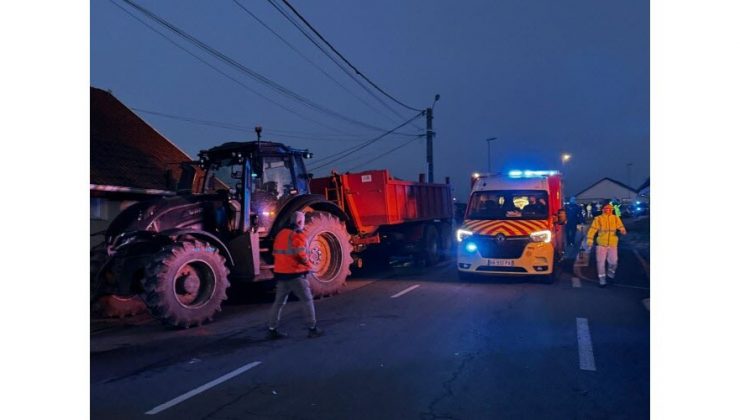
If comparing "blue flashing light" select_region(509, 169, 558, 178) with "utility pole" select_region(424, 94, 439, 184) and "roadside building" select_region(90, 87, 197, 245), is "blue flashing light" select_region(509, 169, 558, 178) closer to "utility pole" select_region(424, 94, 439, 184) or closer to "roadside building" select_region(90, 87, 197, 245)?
"roadside building" select_region(90, 87, 197, 245)

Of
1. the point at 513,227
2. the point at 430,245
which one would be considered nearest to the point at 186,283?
the point at 513,227

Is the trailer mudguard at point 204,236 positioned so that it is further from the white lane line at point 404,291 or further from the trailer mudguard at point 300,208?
the white lane line at point 404,291

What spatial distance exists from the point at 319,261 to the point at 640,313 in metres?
5.82

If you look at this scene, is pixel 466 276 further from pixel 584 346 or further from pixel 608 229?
pixel 584 346

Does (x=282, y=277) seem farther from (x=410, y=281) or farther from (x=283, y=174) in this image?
(x=410, y=281)

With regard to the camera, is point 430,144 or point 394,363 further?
point 430,144

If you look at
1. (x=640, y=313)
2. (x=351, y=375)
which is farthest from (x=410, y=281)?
(x=351, y=375)

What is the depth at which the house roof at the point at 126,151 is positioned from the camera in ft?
55.0

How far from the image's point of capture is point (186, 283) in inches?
341

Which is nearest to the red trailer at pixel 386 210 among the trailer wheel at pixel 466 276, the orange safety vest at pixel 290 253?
the trailer wheel at pixel 466 276

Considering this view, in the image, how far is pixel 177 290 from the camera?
8.68m

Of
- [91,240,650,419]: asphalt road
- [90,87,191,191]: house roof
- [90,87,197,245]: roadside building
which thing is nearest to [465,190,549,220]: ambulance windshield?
[91,240,650,419]: asphalt road

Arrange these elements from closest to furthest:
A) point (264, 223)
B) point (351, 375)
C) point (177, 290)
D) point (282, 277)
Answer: point (351, 375) < point (282, 277) < point (177, 290) < point (264, 223)

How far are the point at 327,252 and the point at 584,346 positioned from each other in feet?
19.5
